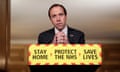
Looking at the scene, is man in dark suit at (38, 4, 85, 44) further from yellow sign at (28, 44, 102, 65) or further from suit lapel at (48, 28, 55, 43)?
yellow sign at (28, 44, 102, 65)

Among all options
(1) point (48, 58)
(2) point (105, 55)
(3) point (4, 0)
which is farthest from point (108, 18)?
(3) point (4, 0)

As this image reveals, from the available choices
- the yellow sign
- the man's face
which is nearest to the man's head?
the man's face

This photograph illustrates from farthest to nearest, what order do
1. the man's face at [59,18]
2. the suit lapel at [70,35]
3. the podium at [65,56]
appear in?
the man's face at [59,18] → the suit lapel at [70,35] → the podium at [65,56]

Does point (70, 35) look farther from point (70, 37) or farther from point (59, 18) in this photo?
point (59, 18)

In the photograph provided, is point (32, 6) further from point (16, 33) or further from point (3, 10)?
point (3, 10)

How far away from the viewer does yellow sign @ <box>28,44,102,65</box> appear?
120 centimetres

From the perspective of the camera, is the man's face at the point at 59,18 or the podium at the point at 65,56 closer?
the podium at the point at 65,56

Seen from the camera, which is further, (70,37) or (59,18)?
(59,18)

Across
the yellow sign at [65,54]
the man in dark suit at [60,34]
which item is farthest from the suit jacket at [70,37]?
the yellow sign at [65,54]

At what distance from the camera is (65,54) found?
4.03 ft

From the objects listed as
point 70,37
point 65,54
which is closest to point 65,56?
point 65,54

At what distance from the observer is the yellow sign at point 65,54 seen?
120 cm

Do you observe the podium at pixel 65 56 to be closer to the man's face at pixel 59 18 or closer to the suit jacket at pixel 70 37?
the suit jacket at pixel 70 37

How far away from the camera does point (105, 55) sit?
4.88m
